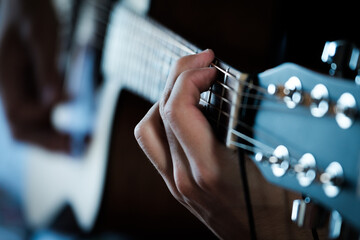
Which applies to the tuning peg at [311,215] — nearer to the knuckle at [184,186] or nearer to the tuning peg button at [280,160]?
the tuning peg button at [280,160]

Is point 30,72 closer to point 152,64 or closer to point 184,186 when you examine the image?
point 152,64

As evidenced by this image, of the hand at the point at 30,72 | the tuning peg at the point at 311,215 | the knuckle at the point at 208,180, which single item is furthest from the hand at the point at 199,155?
the hand at the point at 30,72

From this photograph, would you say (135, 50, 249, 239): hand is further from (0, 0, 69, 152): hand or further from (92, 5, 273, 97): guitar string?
(0, 0, 69, 152): hand

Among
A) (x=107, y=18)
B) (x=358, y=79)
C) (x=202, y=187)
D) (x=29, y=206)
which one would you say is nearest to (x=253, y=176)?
(x=202, y=187)

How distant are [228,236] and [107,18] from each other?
0.56 m

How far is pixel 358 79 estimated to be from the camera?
30 centimetres

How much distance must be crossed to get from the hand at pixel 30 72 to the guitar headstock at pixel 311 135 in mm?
702

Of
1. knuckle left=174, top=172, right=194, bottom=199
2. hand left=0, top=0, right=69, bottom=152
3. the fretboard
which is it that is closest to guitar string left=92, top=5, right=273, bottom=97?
the fretboard

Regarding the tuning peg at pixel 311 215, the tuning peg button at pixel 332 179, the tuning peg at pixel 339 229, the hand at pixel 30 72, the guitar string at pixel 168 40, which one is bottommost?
the hand at pixel 30 72

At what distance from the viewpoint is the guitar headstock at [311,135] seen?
29cm

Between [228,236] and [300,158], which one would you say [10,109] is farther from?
[300,158]

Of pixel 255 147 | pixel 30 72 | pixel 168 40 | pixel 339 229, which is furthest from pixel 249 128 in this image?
pixel 30 72

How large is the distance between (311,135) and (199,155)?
13 cm

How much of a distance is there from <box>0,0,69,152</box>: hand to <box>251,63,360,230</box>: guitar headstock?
702 millimetres
